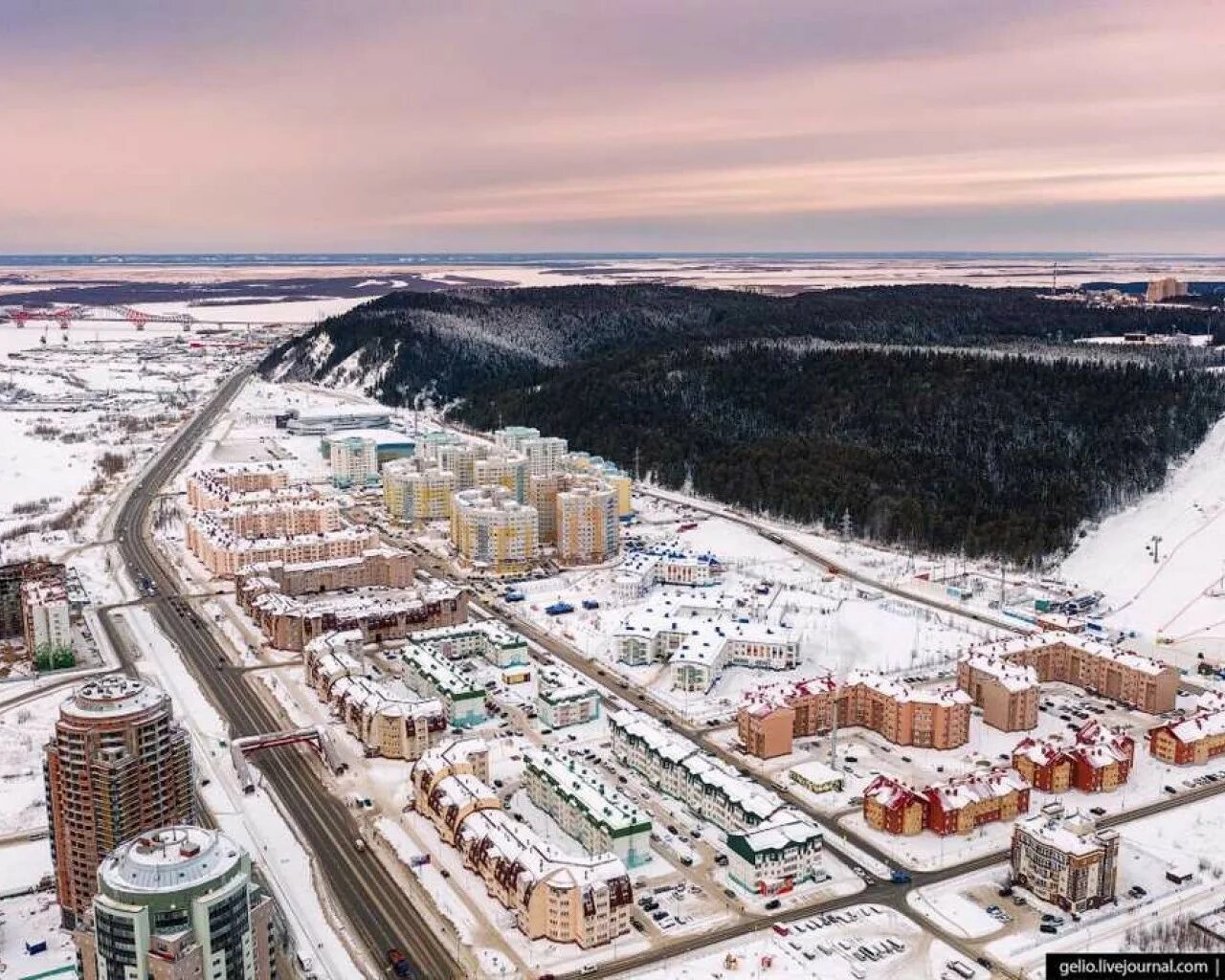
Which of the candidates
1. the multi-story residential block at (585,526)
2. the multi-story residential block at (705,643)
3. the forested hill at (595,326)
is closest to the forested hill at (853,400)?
the forested hill at (595,326)

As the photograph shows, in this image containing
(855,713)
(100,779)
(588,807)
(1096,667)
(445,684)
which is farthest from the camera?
(1096,667)

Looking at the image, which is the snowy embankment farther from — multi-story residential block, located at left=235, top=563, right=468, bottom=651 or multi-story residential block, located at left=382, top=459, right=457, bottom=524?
multi-story residential block, located at left=382, top=459, right=457, bottom=524

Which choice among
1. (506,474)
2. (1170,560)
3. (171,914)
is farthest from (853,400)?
(171,914)

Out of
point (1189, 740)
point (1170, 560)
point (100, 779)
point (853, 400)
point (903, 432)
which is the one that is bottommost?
point (1189, 740)

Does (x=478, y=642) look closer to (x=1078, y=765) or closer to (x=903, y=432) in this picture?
(x=1078, y=765)

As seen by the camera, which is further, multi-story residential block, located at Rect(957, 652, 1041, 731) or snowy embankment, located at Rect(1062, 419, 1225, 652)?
snowy embankment, located at Rect(1062, 419, 1225, 652)

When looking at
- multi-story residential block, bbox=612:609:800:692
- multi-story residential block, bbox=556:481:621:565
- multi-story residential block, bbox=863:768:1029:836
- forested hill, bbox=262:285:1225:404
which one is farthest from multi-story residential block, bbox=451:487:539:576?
forested hill, bbox=262:285:1225:404
